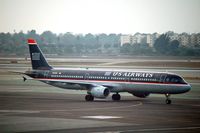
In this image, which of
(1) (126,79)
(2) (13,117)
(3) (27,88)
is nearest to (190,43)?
(3) (27,88)

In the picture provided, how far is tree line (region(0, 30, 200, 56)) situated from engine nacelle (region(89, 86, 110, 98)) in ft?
142

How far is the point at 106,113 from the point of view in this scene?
45.7 m

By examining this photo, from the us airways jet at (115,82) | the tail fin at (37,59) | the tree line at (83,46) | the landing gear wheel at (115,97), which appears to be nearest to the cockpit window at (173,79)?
the us airways jet at (115,82)

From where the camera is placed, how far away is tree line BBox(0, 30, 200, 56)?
4429 inches

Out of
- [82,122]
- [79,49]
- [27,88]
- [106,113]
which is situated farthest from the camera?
[79,49]

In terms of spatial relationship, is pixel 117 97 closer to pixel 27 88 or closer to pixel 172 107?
pixel 172 107

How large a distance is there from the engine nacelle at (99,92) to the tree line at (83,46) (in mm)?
43151

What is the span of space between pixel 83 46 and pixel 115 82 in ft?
340

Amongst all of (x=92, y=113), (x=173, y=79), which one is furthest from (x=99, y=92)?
(x=92, y=113)

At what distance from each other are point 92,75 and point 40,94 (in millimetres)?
7802

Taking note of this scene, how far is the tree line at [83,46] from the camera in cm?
11250

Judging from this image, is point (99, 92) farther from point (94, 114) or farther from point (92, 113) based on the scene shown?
point (94, 114)

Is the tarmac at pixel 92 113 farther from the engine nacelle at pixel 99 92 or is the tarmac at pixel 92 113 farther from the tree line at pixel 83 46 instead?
the tree line at pixel 83 46

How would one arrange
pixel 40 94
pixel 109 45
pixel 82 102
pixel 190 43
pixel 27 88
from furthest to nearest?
pixel 109 45, pixel 190 43, pixel 27 88, pixel 40 94, pixel 82 102
